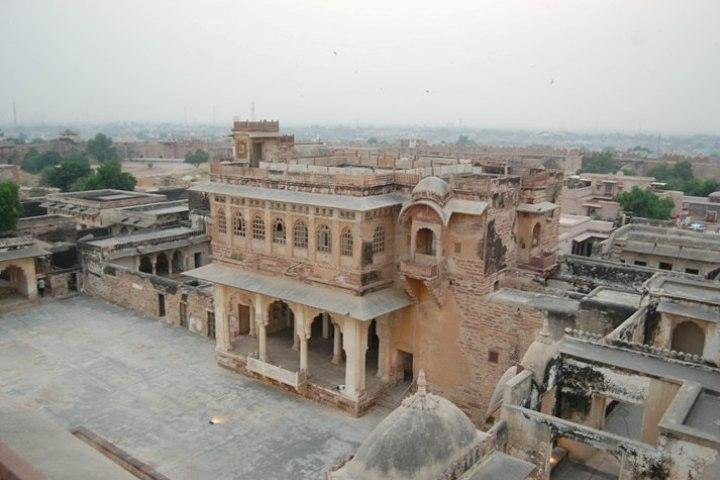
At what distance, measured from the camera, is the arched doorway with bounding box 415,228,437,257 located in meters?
19.0

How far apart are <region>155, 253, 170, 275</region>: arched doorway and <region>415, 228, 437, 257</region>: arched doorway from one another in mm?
20885

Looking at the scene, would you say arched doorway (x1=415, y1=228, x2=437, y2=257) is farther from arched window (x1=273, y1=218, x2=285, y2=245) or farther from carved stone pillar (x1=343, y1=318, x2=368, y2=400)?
arched window (x1=273, y1=218, x2=285, y2=245)

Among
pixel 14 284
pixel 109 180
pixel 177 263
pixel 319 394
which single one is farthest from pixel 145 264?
pixel 109 180

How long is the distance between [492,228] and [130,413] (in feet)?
43.0

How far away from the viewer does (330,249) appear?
63.6 feet

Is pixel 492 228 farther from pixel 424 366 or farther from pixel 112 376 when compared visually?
pixel 112 376

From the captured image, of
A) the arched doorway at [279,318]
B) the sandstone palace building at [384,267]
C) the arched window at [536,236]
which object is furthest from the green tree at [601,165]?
the arched doorway at [279,318]

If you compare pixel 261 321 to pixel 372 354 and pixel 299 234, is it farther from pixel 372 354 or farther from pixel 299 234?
pixel 372 354

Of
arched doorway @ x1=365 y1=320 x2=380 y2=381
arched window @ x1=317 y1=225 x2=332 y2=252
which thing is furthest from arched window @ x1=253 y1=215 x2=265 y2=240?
arched doorway @ x1=365 y1=320 x2=380 y2=381

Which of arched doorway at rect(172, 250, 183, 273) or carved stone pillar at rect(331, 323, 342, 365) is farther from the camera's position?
arched doorway at rect(172, 250, 183, 273)

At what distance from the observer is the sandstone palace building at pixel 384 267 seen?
18.0 m

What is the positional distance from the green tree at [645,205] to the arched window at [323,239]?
33038mm

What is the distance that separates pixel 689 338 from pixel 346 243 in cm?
1022

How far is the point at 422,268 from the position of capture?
706 inches
